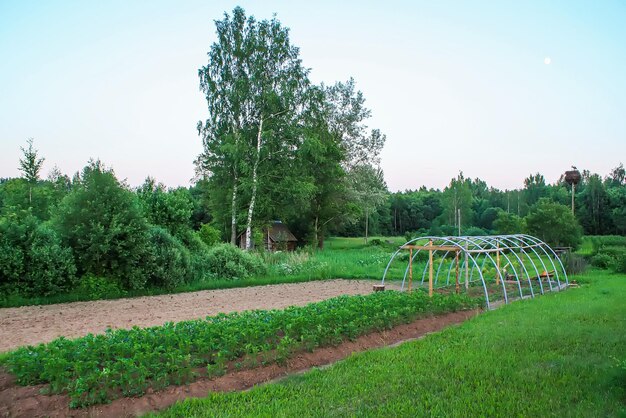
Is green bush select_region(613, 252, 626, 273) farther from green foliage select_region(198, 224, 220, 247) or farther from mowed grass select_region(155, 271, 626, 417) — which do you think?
green foliage select_region(198, 224, 220, 247)

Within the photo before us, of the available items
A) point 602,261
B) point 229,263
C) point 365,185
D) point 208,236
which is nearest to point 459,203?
point 365,185

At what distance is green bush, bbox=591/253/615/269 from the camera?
21.2 m

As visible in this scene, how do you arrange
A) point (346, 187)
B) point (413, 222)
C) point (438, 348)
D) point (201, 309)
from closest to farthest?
point (438, 348) → point (201, 309) → point (346, 187) → point (413, 222)

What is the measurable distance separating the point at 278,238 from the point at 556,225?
2018cm

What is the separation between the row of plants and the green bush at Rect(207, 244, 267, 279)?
31.1 ft

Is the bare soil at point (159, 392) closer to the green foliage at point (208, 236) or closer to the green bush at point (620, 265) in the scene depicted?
the green foliage at point (208, 236)

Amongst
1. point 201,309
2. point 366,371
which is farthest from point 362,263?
point 366,371

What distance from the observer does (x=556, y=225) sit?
25.3m

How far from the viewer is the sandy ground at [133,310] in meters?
9.33

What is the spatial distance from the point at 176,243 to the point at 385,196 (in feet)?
95.3

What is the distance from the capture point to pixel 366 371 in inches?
244

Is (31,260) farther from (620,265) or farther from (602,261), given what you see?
(602,261)

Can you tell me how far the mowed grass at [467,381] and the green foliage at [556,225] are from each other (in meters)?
18.0

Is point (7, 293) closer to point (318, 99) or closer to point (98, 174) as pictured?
point (98, 174)
